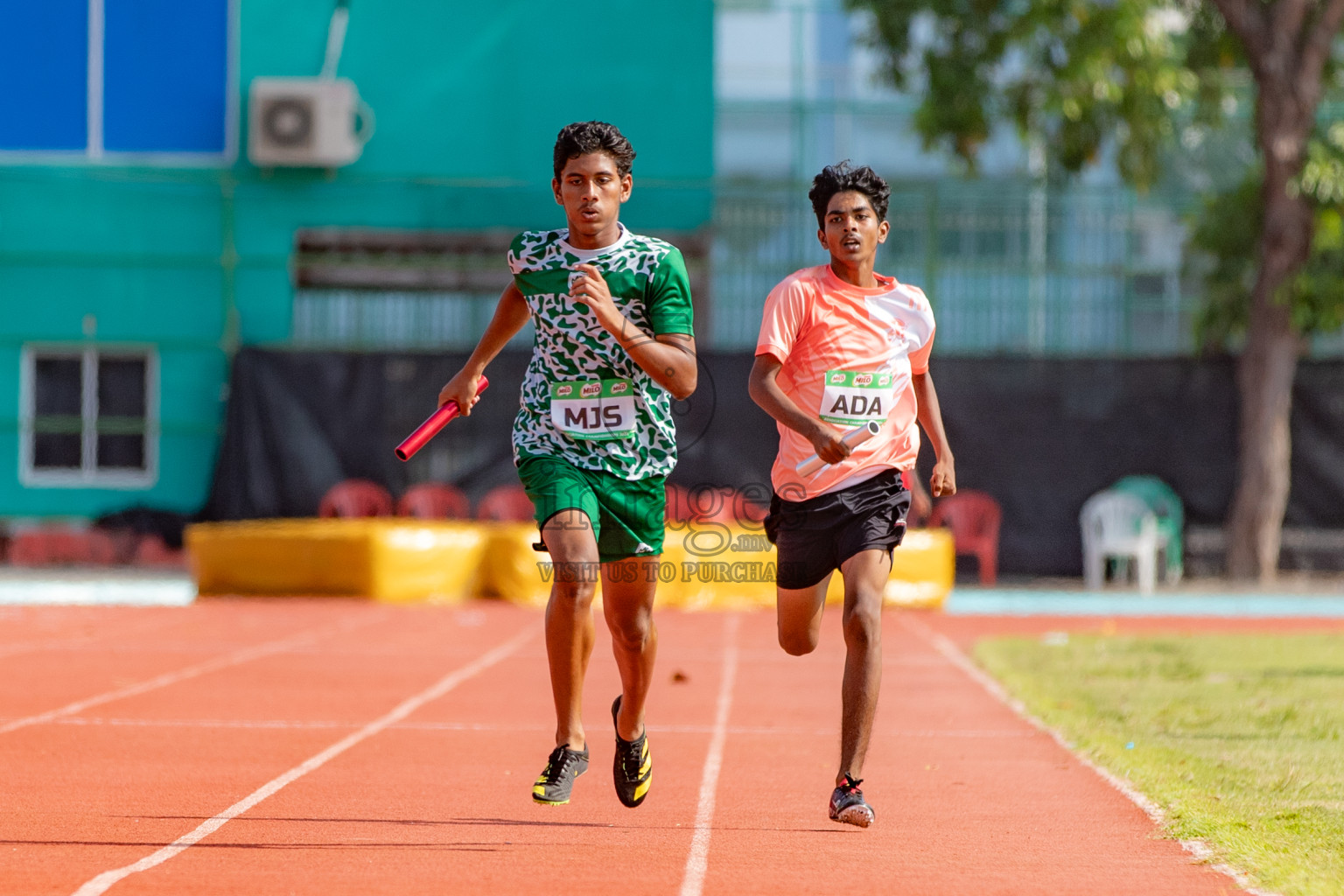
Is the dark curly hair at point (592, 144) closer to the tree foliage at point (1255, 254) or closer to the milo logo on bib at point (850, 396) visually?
the milo logo on bib at point (850, 396)

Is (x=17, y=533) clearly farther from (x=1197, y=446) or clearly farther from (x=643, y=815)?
(x=643, y=815)

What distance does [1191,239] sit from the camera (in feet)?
62.4

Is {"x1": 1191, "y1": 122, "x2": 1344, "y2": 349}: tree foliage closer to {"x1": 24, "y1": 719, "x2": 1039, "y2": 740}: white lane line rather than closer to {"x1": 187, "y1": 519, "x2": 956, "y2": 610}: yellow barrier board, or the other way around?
{"x1": 187, "y1": 519, "x2": 956, "y2": 610}: yellow barrier board

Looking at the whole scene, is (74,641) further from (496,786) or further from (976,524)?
(976,524)

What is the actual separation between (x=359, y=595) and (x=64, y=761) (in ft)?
30.5

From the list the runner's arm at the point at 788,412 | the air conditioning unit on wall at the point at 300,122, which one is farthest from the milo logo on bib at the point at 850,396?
the air conditioning unit on wall at the point at 300,122

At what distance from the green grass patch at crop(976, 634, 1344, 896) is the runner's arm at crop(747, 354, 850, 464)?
1.69 meters

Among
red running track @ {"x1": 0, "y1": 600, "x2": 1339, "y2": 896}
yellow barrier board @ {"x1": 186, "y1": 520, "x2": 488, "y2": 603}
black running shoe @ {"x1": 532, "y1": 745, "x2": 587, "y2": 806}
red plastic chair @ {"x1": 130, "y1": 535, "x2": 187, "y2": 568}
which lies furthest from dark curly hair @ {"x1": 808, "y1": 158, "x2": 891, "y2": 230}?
red plastic chair @ {"x1": 130, "y1": 535, "x2": 187, "y2": 568}

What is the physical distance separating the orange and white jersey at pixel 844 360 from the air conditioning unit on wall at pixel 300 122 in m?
16.2

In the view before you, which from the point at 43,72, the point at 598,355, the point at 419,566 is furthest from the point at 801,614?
the point at 43,72

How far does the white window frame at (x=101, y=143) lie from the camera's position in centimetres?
2159

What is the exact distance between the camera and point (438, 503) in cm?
1853

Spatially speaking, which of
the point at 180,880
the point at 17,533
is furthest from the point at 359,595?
the point at 180,880

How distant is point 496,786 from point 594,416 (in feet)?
5.92
